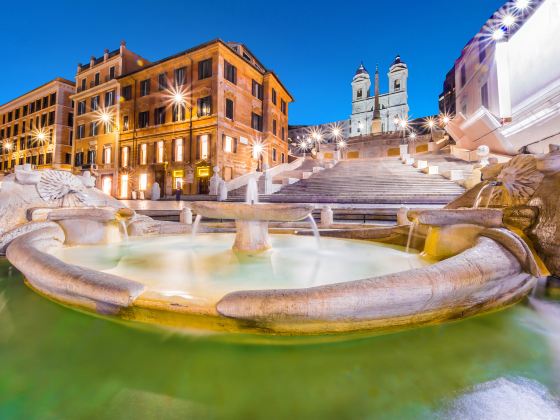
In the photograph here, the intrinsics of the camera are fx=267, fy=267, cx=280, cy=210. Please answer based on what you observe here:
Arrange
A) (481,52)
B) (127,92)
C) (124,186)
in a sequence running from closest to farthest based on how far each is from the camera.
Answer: (481,52) < (124,186) < (127,92)

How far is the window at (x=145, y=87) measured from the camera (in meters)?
25.9

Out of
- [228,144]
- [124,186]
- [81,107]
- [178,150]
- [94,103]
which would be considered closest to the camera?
[228,144]

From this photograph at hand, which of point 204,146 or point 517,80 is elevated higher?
point 517,80

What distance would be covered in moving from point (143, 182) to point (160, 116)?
6477 millimetres

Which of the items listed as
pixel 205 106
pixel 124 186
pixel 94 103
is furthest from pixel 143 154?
pixel 94 103

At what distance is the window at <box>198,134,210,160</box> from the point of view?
2272cm

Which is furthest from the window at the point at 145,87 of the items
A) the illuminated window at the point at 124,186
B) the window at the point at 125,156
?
the illuminated window at the point at 124,186

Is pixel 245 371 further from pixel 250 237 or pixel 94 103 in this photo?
pixel 94 103

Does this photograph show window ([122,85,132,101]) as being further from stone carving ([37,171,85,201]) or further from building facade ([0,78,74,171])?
stone carving ([37,171,85,201])

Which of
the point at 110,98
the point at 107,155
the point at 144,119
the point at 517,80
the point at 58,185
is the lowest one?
the point at 58,185

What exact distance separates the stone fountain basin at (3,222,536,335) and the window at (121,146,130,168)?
2846cm

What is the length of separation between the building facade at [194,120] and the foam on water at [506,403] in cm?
2217

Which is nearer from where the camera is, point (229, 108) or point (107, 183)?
point (229, 108)

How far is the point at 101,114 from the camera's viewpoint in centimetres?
2902
